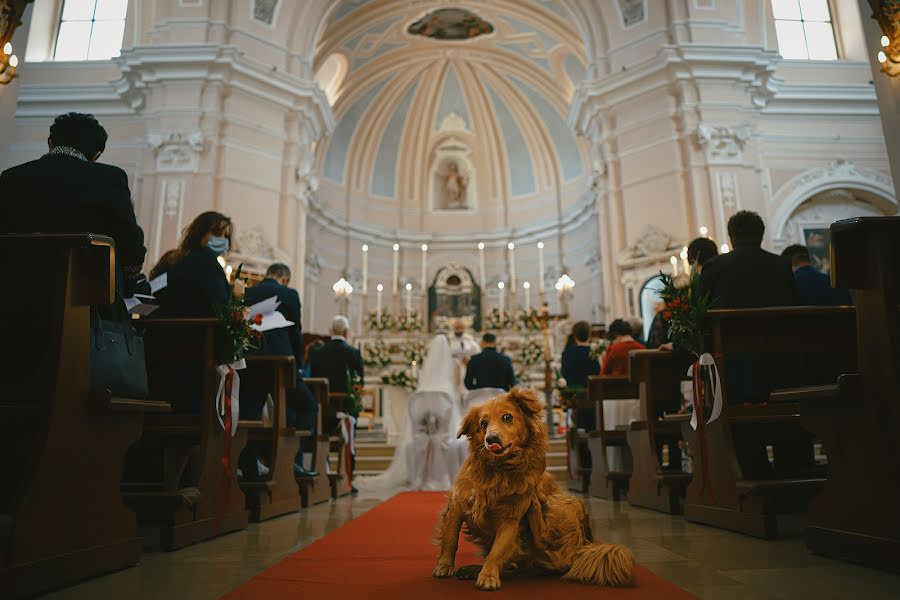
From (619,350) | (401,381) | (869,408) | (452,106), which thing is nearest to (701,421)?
→ (869,408)

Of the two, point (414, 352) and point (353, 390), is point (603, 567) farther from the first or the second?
point (414, 352)

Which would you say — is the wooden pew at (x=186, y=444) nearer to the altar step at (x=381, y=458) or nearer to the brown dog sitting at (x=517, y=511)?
the brown dog sitting at (x=517, y=511)

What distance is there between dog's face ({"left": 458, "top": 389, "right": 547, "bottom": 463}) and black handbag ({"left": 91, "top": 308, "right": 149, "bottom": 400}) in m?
1.40

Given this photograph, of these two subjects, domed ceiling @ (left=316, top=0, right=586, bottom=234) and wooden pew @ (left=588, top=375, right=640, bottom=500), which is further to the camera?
domed ceiling @ (left=316, top=0, right=586, bottom=234)

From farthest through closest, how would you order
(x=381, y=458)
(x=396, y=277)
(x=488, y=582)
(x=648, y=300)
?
(x=396, y=277) → (x=648, y=300) → (x=381, y=458) → (x=488, y=582)

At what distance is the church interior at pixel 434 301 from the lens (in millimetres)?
2414

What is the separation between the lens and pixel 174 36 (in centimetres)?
1323

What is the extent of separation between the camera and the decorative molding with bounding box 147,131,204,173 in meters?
12.6

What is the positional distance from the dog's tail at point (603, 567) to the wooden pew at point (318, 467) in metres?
3.50

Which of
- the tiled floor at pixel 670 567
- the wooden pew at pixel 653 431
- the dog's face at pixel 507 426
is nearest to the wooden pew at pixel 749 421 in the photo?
the tiled floor at pixel 670 567

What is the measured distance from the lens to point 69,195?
274 cm

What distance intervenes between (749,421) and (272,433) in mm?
2978

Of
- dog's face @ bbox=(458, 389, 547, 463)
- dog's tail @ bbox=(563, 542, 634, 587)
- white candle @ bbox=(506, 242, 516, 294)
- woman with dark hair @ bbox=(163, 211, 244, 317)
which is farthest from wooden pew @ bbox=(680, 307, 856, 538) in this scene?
white candle @ bbox=(506, 242, 516, 294)

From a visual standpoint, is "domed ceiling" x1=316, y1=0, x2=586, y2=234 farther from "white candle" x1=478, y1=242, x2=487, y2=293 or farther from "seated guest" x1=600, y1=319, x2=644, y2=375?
"seated guest" x1=600, y1=319, x2=644, y2=375
